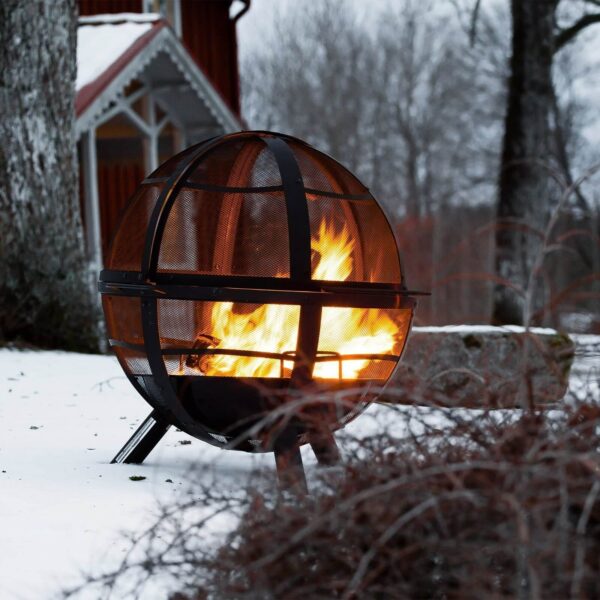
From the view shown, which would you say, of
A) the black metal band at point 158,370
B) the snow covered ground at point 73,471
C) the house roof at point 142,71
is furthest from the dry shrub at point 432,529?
the house roof at point 142,71

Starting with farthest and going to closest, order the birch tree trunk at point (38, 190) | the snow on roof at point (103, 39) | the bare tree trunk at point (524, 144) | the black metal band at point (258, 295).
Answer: the snow on roof at point (103, 39) < the bare tree trunk at point (524, 144) < the birch tree trunk at point (38, 190) < the black metal band at point (258, 295)

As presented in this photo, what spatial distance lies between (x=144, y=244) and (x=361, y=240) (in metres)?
0.86

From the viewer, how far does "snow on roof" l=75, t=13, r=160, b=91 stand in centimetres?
1136

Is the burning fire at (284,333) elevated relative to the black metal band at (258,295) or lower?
lower

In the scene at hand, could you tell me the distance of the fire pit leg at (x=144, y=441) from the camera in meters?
3.98

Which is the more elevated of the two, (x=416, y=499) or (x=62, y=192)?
(x=62, y=192)

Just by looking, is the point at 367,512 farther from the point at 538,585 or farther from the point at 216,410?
the point at 216,410

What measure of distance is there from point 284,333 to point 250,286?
0.24 m

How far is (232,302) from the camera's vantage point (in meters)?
3.42

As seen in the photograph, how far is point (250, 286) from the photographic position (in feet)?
11.1

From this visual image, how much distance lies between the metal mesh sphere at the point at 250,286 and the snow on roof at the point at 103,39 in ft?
25.1

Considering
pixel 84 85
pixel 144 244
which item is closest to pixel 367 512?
pixel 144 244

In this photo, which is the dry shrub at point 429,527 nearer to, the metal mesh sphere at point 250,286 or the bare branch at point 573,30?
the metal mesh sphere at point 250,286

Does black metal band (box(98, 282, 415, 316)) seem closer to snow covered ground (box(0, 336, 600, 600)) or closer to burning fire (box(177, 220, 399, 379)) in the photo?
burning fire (box(177, 220, 399, 379))
